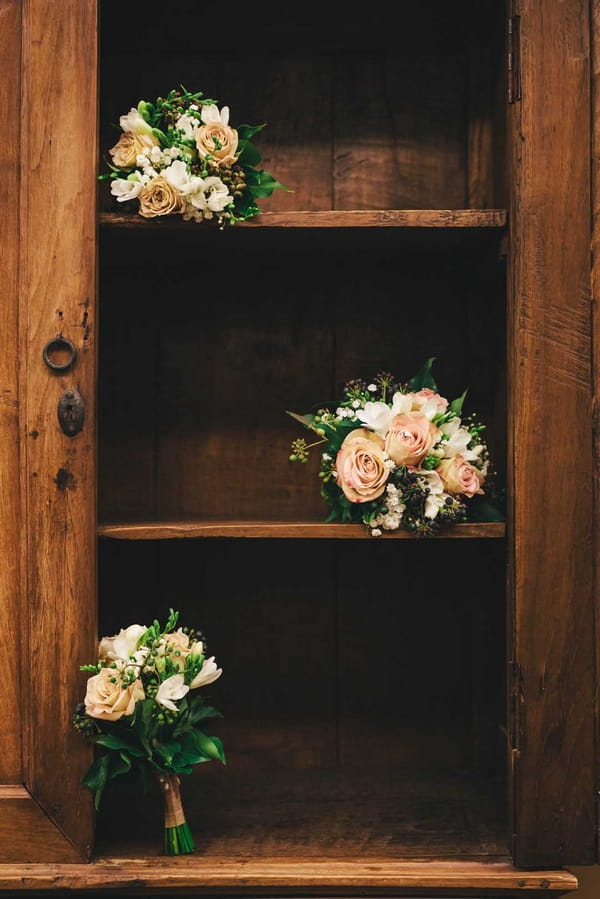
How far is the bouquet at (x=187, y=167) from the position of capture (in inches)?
53.4

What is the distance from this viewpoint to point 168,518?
1.69 meters

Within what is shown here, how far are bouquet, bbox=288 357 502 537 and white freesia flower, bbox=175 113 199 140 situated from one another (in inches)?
19.7

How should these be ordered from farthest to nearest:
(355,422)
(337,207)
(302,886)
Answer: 1. (337,207)
2. (355,422)
3. (302,886)

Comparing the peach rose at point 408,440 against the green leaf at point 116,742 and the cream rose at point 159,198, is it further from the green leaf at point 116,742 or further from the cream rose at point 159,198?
the green leaf at point 116,742

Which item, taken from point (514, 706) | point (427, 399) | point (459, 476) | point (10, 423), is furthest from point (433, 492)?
point (10, 423)

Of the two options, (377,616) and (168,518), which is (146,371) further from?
(377,616)

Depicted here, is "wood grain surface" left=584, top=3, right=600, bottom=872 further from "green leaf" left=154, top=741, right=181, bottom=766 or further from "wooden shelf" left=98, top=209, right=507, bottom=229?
"green leaf" left=154, top=741, right=181, bottom=766

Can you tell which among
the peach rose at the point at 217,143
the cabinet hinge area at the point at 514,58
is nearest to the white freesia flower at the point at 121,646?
the peach rose at the point at 217,143

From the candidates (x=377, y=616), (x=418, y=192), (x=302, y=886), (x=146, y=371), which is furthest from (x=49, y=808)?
(x=418, y=192)

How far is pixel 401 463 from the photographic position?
4.53 ft

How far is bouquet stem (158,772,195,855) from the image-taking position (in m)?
1.34

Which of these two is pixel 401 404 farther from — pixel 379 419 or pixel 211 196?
pixel 211 196

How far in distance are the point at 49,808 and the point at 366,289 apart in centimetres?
110

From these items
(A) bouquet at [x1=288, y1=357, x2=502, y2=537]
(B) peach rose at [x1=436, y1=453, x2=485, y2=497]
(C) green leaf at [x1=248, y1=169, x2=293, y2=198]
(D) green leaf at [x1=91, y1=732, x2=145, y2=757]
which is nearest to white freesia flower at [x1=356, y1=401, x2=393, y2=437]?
(A) bouquet at [x1=288, y1=357, x2=502, y2=537]
